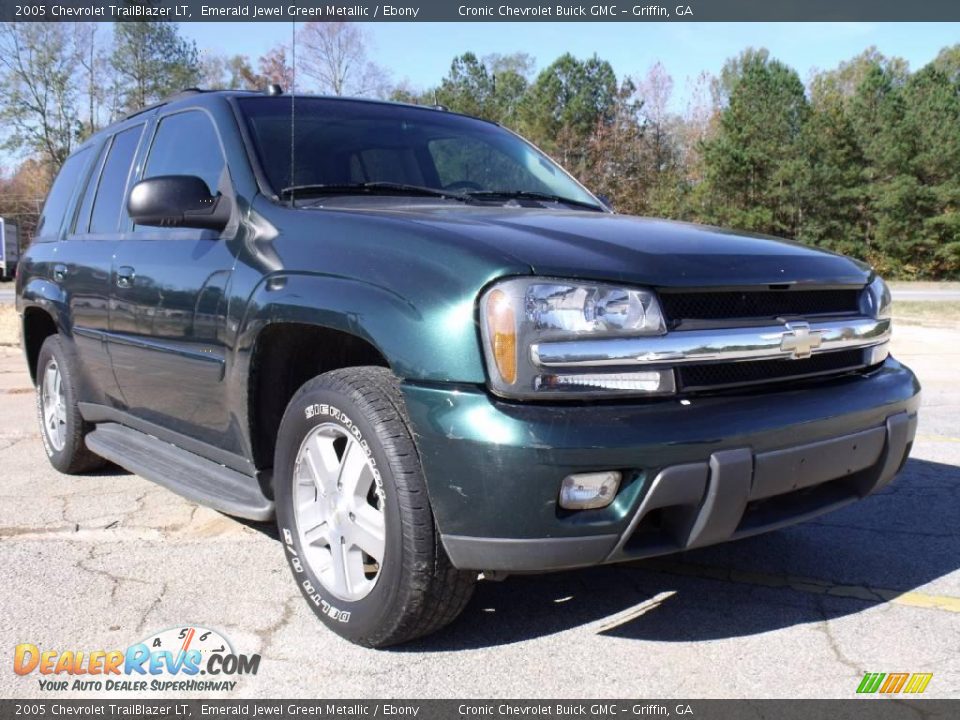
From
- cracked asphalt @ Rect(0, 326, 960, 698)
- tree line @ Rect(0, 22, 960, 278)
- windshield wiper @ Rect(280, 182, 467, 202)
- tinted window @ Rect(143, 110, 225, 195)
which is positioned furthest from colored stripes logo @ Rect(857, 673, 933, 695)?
tree line @ Rect(0, 22, 960, 278)

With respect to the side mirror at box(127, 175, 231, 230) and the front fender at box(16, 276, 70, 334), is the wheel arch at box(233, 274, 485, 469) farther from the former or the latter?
the front fender at box(16, 276, 70, 334)

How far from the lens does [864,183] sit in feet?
139

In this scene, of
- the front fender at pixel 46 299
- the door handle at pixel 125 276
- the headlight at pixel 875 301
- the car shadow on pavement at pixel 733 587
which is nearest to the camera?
the car shadow on pavement at pixel 733 587

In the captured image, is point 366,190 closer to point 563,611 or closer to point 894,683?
point 563,611

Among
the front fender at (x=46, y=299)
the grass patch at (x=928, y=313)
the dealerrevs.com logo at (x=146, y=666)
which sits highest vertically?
the front fender at (x=46, y=299)

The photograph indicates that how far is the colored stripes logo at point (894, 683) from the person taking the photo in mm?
2447

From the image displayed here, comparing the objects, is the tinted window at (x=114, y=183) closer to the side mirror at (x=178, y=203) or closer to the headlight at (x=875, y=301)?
the side mirror at (x=178, y=203)

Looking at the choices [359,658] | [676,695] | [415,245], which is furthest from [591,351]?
[359,658]

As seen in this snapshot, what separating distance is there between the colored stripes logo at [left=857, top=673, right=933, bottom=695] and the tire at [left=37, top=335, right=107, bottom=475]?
12.7 ft

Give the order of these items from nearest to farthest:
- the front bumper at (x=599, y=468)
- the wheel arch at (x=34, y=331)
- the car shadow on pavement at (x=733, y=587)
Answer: the front bumper at (x=599, y=468) < the car shadow on pavement at (x=733, y=587) < the wheel arch at (x=34, y=331)

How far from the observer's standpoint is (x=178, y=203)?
10.5ft

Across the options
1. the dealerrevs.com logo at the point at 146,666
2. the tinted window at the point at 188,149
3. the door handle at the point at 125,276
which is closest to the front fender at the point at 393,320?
the tinted window at the point at 188,149

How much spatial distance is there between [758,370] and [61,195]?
4.32m

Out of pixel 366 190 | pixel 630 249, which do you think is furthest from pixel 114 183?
pixel 630 249
